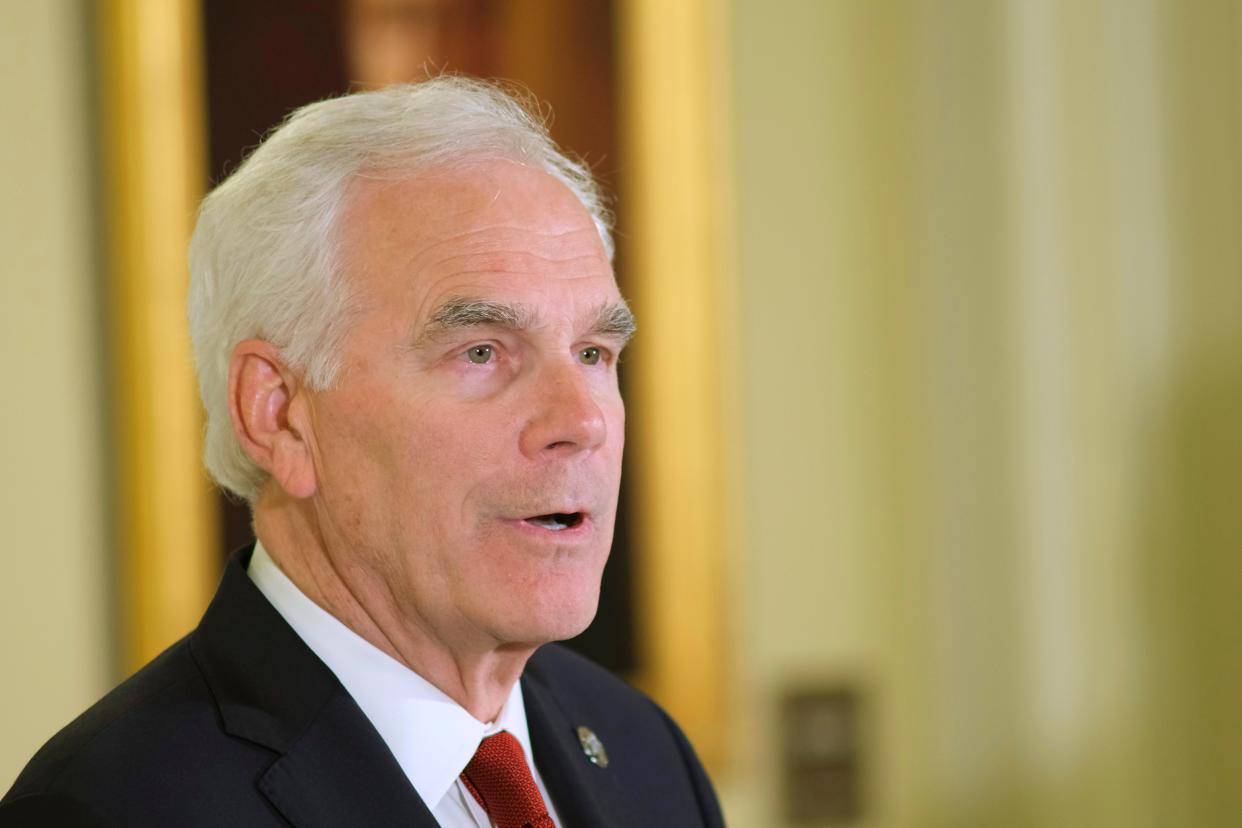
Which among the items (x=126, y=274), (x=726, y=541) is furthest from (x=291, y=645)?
(x=726, y=541)

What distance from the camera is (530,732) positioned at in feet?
6.40

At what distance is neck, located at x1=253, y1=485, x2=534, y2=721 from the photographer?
1754 millimetres

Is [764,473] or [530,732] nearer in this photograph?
[530,732]

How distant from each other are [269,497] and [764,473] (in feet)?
7.44

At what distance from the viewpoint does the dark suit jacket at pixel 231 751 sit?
1.51m

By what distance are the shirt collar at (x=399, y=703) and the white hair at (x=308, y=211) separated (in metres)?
0.23

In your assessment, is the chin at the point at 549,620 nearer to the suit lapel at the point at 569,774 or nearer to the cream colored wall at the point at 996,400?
the suit lapel at the point at 569,774

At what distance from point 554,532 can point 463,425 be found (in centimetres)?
17

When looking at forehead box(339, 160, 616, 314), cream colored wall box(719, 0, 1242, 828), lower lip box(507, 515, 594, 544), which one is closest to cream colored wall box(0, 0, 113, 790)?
cream colored wall box(719, 0, 1242, 828)

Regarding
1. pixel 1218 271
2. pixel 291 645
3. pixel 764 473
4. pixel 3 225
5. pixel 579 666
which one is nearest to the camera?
pixel 291 645

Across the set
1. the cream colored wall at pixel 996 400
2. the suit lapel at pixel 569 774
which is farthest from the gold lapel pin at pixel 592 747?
the cream colored wall at pixel 996 400

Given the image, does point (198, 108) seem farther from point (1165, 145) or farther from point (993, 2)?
point (1165, 145)

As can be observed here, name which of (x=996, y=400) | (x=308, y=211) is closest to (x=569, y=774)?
(x=308, y=211)

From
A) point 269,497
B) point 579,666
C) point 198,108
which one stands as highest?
point 198,108
